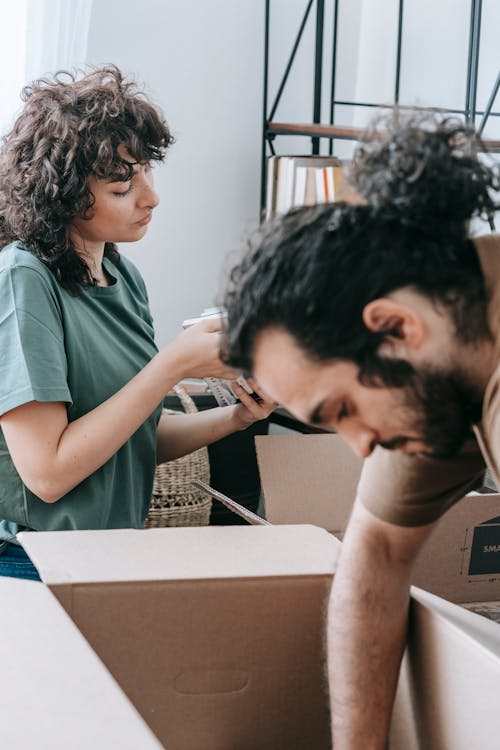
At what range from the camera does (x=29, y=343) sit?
1.22 m

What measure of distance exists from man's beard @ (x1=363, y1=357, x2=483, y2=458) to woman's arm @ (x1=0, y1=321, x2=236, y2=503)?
21.7 inches

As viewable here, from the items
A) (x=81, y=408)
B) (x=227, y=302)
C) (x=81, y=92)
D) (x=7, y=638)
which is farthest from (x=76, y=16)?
(x=7, y=638)

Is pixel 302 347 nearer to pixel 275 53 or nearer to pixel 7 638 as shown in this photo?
pixel 7 638

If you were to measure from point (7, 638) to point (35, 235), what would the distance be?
743 millimetres

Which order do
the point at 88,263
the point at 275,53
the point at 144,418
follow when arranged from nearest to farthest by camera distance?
the point at 144,418 → the point at 88,263 → the point at 275,53

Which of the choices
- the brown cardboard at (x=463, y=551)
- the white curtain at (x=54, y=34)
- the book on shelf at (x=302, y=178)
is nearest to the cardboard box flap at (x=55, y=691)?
the brown cardboard at (x=463, y=551)

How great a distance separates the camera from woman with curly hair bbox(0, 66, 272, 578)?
1.23 m

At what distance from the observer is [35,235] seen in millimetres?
1347

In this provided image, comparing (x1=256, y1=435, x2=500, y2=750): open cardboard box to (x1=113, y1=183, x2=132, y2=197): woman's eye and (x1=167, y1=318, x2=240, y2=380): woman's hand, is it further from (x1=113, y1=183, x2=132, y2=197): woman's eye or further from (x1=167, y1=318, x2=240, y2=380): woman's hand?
(x1=113, y1=183, x2=132, y2=197): woman's eye

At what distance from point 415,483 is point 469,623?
12cm

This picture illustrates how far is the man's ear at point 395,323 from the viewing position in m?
0.70

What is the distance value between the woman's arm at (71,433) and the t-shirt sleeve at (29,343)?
0.08 ft

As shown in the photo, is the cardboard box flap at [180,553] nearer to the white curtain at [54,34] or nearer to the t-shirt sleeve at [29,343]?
the t-shirt sleeve at [29,343]

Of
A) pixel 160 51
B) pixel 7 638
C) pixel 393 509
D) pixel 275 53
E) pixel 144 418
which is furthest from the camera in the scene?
pixel 275 53
